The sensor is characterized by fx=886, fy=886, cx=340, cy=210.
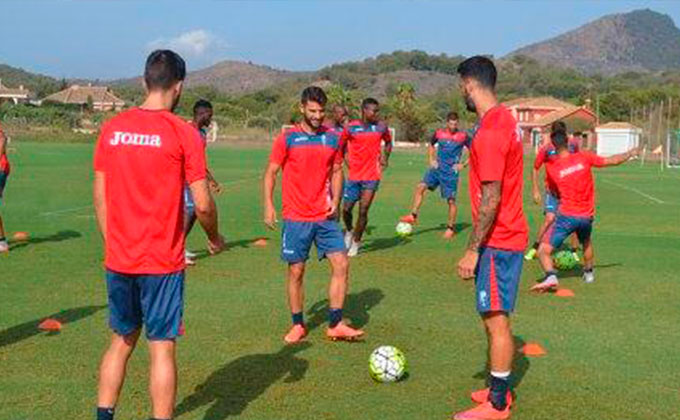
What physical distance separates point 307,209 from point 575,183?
4469 mm

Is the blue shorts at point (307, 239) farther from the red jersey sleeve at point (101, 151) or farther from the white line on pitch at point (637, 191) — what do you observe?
the white line on pitch at point (637, 191)

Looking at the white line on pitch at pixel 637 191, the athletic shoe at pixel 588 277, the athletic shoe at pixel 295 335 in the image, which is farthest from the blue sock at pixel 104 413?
the white line on pitch at pixel 637 191

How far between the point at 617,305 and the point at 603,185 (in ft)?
79.4

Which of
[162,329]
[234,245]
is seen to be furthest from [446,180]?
[162,329]

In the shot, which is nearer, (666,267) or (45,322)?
(45,322)

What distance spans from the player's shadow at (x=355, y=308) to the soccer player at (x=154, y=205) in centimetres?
381

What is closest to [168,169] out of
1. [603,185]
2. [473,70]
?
[473,70]

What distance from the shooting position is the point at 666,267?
44.0 feet

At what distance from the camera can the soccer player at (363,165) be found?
46.8ft

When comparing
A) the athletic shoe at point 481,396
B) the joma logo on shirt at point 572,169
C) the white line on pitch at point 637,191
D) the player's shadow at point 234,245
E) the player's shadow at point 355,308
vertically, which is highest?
the joma logo on shirt at point 572,169

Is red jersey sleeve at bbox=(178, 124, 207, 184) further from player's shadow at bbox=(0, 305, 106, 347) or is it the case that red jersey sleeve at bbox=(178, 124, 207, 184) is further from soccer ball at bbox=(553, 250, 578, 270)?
soccer ball at bbox=(553, 250, 578, 270)

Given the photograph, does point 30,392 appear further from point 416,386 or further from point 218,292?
point 218,292

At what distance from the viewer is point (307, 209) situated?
8.55 meters

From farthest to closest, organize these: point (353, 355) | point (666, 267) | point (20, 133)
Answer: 1. point (20, 133)
2. point (666, 267)
3. point (353, 355)
